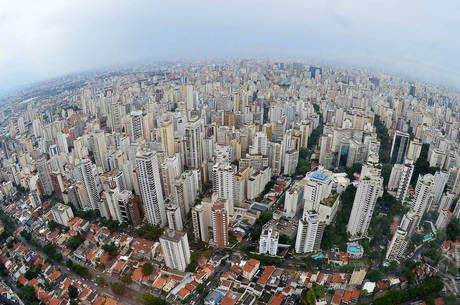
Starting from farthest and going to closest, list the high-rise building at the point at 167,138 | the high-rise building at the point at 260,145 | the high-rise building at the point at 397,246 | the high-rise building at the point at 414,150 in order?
the high-rise building at the point at 167,138, the high-rise building at the point at 260,145, the high-rise building at the point at 414,150, the high-rise building at the point at 397,246

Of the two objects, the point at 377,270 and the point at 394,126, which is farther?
the point at 394,126

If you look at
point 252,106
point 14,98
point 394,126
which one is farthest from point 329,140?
point 14,98

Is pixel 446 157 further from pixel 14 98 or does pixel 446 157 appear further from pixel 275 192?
pixel 14 98

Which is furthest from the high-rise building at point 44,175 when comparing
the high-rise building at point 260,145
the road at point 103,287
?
the high-rise building at point 260,145

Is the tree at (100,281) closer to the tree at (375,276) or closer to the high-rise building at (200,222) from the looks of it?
the high-rise building at (200,222)

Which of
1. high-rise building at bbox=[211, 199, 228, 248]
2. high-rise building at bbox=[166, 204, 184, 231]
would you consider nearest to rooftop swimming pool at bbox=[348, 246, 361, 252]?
high-rise building at bbox=[211, 199, 228, 248]

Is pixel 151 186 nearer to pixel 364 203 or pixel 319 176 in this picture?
pixel 319 176

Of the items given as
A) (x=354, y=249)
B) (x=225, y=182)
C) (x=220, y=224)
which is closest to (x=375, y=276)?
(x=354, y=249)
